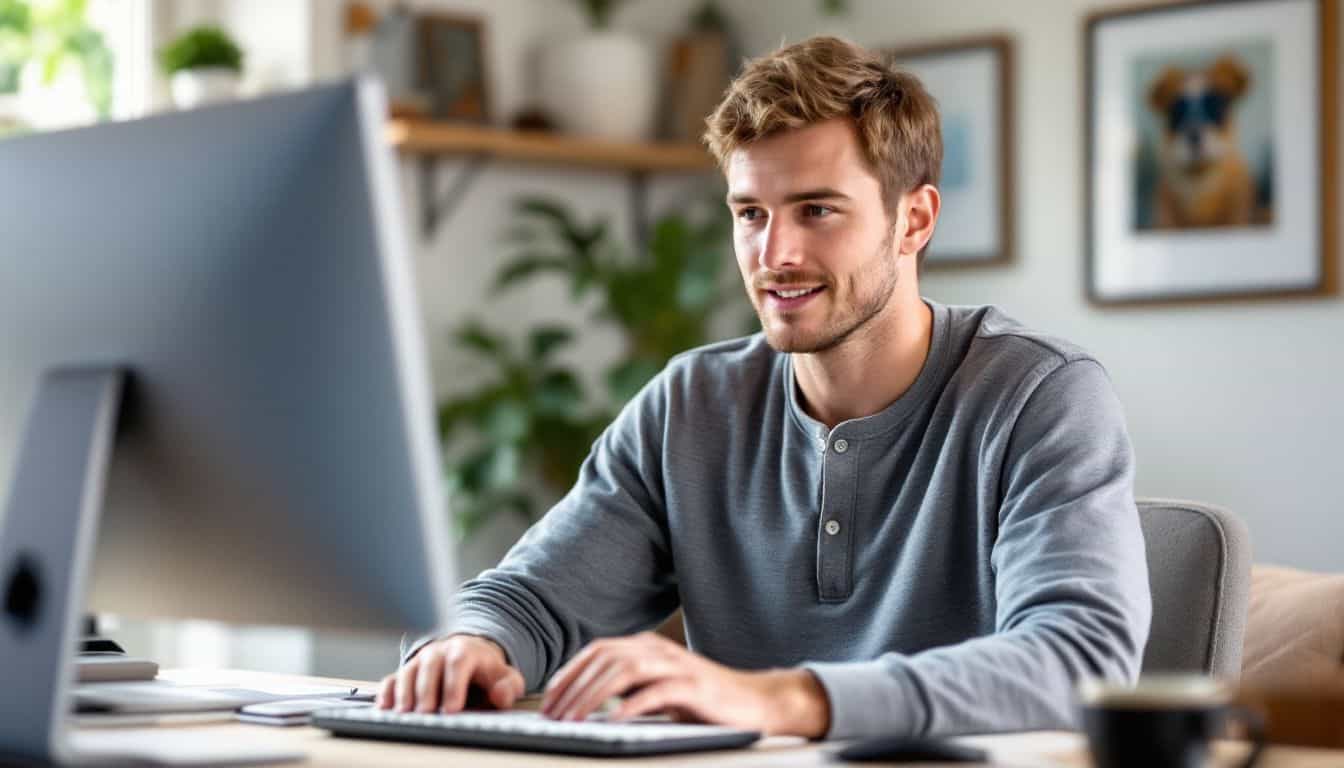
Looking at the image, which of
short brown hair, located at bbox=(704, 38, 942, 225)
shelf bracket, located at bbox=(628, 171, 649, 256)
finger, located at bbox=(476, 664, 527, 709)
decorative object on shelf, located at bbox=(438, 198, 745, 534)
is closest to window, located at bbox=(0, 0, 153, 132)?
decorative object on shelf, located at bbox=(438, 198, 745, 534)

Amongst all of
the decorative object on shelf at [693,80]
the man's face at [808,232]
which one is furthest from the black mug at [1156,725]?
the decorative object on shelf at [693,80]

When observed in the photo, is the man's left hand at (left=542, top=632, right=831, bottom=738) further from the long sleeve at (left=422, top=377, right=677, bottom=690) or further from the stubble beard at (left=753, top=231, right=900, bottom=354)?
the stubble beard at (left=753, top=231, right=900, bottom=354)

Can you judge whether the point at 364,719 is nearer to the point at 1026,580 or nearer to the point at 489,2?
the point at 1026,580

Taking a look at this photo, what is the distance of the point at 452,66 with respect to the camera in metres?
4.10

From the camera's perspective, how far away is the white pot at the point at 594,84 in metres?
4.22

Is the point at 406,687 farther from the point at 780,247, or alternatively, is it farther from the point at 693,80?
the point at 693,80

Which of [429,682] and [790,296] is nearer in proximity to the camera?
[429,682]

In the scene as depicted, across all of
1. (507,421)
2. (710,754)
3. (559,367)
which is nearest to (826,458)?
(710,754)

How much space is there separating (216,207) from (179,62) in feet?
8.72

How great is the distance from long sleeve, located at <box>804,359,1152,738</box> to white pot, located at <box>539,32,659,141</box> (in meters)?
2.60

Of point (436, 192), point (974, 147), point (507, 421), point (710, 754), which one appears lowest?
point (710, 754)

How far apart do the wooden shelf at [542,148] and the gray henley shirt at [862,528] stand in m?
1.95

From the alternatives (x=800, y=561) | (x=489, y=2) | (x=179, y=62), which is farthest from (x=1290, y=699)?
(x=489, y=2)

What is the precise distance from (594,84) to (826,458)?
2.50 m
